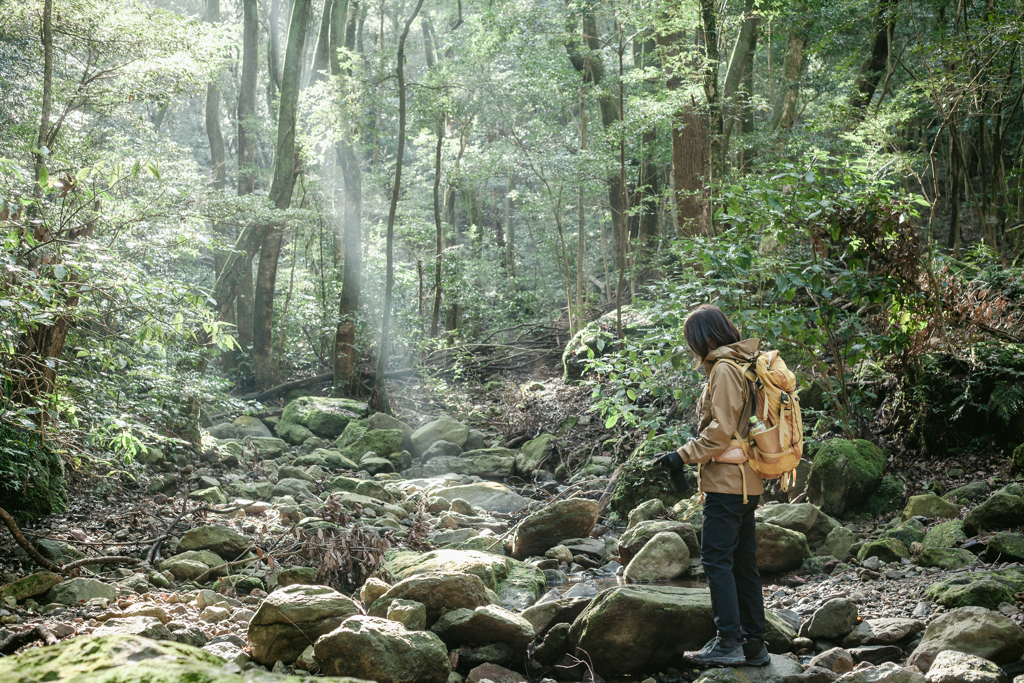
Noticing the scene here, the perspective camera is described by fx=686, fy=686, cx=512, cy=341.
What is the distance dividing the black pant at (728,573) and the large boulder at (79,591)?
12.3 feet

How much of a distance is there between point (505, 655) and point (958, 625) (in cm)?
243

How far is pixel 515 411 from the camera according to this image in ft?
41.2

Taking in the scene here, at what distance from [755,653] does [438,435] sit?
8674 millimetres

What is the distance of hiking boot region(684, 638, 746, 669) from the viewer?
3572mm

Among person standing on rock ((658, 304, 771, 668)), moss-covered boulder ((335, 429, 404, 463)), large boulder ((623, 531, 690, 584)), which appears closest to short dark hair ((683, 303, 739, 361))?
person standing on rock ((658, 304, 771, 668))

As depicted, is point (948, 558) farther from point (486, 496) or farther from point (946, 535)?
point (486, 496)

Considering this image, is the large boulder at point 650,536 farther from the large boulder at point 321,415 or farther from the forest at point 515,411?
the large boulder at point 321,415

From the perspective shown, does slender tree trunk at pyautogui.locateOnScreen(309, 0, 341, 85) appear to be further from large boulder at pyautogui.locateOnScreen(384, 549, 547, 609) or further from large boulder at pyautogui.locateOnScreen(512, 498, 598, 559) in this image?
large boulder at pyautogui.locateOnScreen(384, 549, 547, 609)

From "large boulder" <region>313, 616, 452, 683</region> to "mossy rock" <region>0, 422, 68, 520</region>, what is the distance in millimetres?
2594

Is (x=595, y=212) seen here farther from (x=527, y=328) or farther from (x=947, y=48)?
(x=947, y=48)

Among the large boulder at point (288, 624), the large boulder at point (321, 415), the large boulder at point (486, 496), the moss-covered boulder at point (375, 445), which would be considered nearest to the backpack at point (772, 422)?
the large boulder at point (288, 624)

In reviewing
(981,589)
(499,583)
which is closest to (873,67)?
(981,589)

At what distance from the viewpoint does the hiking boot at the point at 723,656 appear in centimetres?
357

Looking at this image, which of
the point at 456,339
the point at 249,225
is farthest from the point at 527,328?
the point at 249,225
